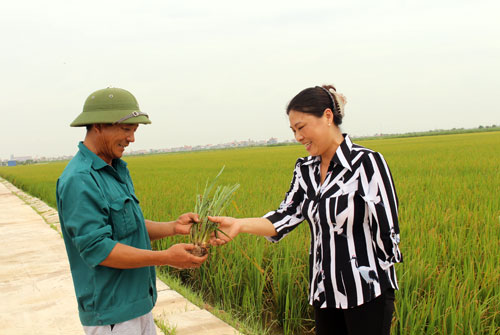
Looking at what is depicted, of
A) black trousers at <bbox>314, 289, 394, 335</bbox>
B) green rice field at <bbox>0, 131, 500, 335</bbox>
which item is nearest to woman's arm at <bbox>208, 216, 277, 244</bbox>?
green rice field at <bbox>0, 131, 500, 335</bbox>

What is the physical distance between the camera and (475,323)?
198cm

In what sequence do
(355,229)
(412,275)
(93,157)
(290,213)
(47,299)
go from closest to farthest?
1. (93,157)
2. (355,229)
3. (290,213)
4. (412,275)
5. (47,299)

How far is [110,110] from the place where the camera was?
4.59ft

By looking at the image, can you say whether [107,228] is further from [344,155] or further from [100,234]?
[344,155]

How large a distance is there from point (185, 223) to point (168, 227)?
0.26 ft

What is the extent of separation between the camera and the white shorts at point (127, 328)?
139cm

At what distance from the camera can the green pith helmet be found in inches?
54.1

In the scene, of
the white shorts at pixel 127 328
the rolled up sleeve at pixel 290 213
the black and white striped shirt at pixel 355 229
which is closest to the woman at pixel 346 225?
the black and white striped shirt at pixel 355 229

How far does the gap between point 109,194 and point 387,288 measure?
3.41 feet

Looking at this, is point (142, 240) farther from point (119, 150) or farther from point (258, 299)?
point (258, 299)

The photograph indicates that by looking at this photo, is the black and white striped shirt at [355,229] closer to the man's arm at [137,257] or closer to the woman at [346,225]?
the woman at [346,225]

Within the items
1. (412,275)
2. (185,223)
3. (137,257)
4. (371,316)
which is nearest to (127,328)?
(137,257)

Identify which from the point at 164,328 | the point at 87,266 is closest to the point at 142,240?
the point at 87,266

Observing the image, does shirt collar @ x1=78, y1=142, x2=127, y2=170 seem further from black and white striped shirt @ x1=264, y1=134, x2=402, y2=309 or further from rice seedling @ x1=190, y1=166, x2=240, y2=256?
black and white striped shirt @ x1=264, y1=134, x2=402, y2=309
